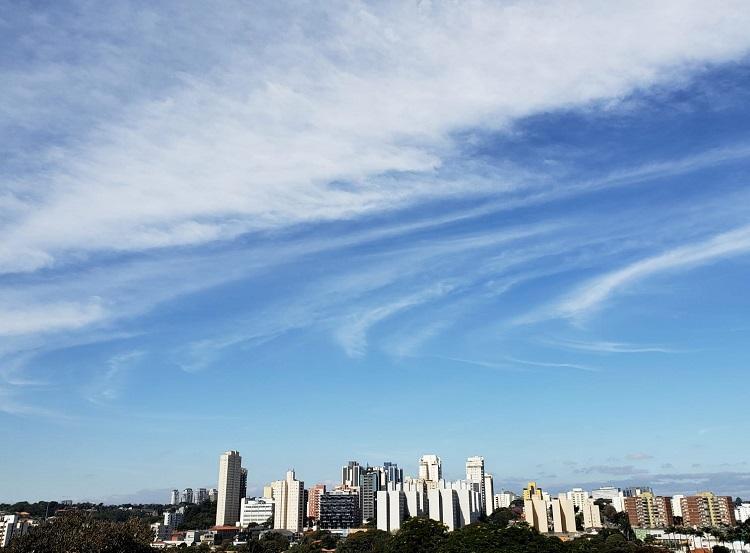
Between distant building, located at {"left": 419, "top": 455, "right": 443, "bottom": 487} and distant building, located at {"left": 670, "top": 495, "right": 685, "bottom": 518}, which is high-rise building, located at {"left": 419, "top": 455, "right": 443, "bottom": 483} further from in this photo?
distant building, located at {"left": 670, "top": 495, "right": 685, "bottom": 518}

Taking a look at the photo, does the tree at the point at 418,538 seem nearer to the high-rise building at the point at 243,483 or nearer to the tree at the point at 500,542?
the tree at the point at 500,542

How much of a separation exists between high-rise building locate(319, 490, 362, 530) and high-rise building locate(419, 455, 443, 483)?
22004 mm

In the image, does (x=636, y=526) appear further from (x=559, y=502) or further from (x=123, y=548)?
(x=123, y=548)

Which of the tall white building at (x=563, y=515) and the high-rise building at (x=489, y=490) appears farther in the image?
the high-rise building at (x=489, y=490)

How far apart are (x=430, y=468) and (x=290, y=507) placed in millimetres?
33067

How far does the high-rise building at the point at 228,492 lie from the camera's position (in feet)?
352

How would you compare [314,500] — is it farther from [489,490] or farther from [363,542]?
[363,542]

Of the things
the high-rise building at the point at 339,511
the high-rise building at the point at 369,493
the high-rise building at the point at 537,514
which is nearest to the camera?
the high-rise building at the point at 537,514

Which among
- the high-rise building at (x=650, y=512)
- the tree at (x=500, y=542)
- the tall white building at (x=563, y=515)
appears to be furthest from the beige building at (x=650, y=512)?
the tree at (x=500, y=542)

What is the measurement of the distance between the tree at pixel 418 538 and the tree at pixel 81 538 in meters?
17.4

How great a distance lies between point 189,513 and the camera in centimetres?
11719

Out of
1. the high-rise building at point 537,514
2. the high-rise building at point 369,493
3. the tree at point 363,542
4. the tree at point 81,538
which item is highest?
the high-rise building at point 369,493

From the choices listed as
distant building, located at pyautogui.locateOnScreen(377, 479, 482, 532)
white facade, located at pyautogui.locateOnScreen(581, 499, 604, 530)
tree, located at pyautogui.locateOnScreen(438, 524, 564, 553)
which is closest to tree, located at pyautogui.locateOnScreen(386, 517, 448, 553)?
tree, located at pyautogui.locateOnScreen(438, 524, 564, 553)

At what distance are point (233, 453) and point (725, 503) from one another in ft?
244
